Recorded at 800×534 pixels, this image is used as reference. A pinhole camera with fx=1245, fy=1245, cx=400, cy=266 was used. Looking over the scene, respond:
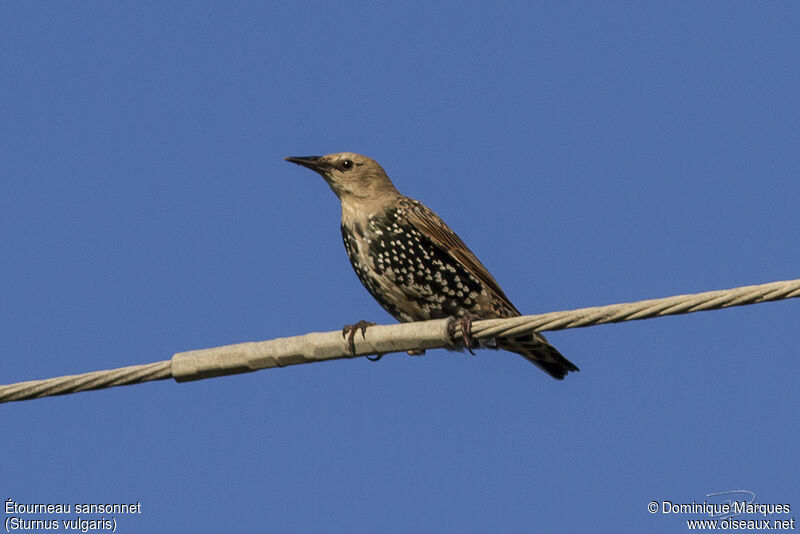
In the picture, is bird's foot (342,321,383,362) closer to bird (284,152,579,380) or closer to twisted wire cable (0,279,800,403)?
twisted wire cable (0,279,800,403)

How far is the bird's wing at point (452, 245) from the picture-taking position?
8.12 metres

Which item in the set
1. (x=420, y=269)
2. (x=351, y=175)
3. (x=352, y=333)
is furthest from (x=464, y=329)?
(x=351, y=175)

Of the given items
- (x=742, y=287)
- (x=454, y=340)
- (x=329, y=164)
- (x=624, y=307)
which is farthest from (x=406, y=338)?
(x=329, y=164)

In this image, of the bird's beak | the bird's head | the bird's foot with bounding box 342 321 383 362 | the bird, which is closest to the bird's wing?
the bird

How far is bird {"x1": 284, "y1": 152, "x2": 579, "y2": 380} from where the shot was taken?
802 centimetres

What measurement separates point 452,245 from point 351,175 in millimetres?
901

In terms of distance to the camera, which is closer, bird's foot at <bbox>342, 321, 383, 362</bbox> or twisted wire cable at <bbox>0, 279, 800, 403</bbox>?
twisted wire cable at <bbox>0, 279, 800, 403</bbox>

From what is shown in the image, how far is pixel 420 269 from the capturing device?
315 inches

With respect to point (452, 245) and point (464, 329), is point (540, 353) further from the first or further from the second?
point (464, 329)

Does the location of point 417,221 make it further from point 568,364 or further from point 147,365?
point 147,365

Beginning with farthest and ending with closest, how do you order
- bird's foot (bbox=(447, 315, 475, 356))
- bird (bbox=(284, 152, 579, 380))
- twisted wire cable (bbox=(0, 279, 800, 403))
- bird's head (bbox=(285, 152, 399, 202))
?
bird's head (bbox=(285, 152, 399, 202)) < bird (bbox=(284, 152, 579, 380)) < bird's foot (bbox=(447, 315, 475, 356)) < twisted wire cable (bbox=(0, 279, 800, 403))

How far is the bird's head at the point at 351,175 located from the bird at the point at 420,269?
0.13ft

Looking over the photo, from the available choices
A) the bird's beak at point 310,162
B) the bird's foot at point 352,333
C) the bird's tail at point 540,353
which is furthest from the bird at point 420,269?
the bird's foot at point 352,333

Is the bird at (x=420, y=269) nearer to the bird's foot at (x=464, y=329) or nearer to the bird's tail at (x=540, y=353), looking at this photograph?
the bird's tail at (x=540, y=353)
